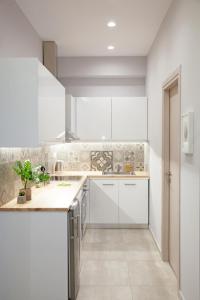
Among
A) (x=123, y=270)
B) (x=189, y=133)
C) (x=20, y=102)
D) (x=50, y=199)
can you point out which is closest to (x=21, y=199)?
(x=50, y=199)

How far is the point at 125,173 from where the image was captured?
541 cm

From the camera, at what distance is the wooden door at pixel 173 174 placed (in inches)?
127

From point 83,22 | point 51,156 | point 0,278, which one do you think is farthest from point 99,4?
point 0,278

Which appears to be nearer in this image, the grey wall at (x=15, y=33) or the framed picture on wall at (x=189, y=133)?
the framed picture on wall at (x=189, y=133)

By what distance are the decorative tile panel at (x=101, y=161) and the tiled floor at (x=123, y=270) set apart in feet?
4.40

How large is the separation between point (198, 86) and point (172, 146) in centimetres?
133

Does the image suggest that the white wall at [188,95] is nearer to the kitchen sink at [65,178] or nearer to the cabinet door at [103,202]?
the kitchen sink at [65,178]

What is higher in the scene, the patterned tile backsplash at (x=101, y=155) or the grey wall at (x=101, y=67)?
the grey wall at (x=101, y=67)

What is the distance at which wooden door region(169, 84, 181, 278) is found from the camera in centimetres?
323

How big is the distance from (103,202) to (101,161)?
923 mm

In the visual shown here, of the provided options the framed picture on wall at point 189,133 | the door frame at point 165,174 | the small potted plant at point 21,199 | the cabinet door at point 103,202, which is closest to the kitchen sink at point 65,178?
the cabinet door at point 103,202

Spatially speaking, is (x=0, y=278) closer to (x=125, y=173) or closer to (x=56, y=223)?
(x=56, y=223)

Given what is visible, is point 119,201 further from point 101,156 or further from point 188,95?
point 188,95

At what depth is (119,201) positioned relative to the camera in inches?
195
